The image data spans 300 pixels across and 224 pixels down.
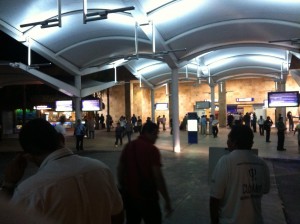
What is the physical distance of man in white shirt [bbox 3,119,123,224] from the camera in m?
1.91

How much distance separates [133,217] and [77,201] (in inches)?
96.7

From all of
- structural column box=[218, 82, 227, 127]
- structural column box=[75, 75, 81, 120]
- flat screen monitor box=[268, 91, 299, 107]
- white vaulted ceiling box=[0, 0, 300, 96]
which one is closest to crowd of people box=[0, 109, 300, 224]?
white vaulted ceiling box=[0, 0, 300, 96]

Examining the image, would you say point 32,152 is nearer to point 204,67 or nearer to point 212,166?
point 212,166

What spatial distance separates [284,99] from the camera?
21.1 meters

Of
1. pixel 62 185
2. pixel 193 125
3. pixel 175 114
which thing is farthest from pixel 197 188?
pixel 193 125

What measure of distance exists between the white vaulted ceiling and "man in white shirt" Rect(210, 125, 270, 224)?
26.8 ft

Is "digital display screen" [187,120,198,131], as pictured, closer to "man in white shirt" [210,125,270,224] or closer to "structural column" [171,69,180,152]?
"structural column" [171,69,180,152]

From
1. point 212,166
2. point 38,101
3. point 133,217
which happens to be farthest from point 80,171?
point 38,101

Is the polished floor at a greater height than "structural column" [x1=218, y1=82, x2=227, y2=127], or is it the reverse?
"structural column" [x1=218, y1=82, x2=227, y2=127]

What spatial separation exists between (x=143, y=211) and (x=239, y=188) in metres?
1.53

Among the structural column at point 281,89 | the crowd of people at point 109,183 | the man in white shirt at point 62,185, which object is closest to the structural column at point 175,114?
the crowd of people at point 109,183

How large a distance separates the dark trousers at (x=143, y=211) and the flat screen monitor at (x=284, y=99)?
60.6ft

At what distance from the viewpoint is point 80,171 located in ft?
6.86

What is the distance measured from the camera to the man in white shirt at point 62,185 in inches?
75.4
